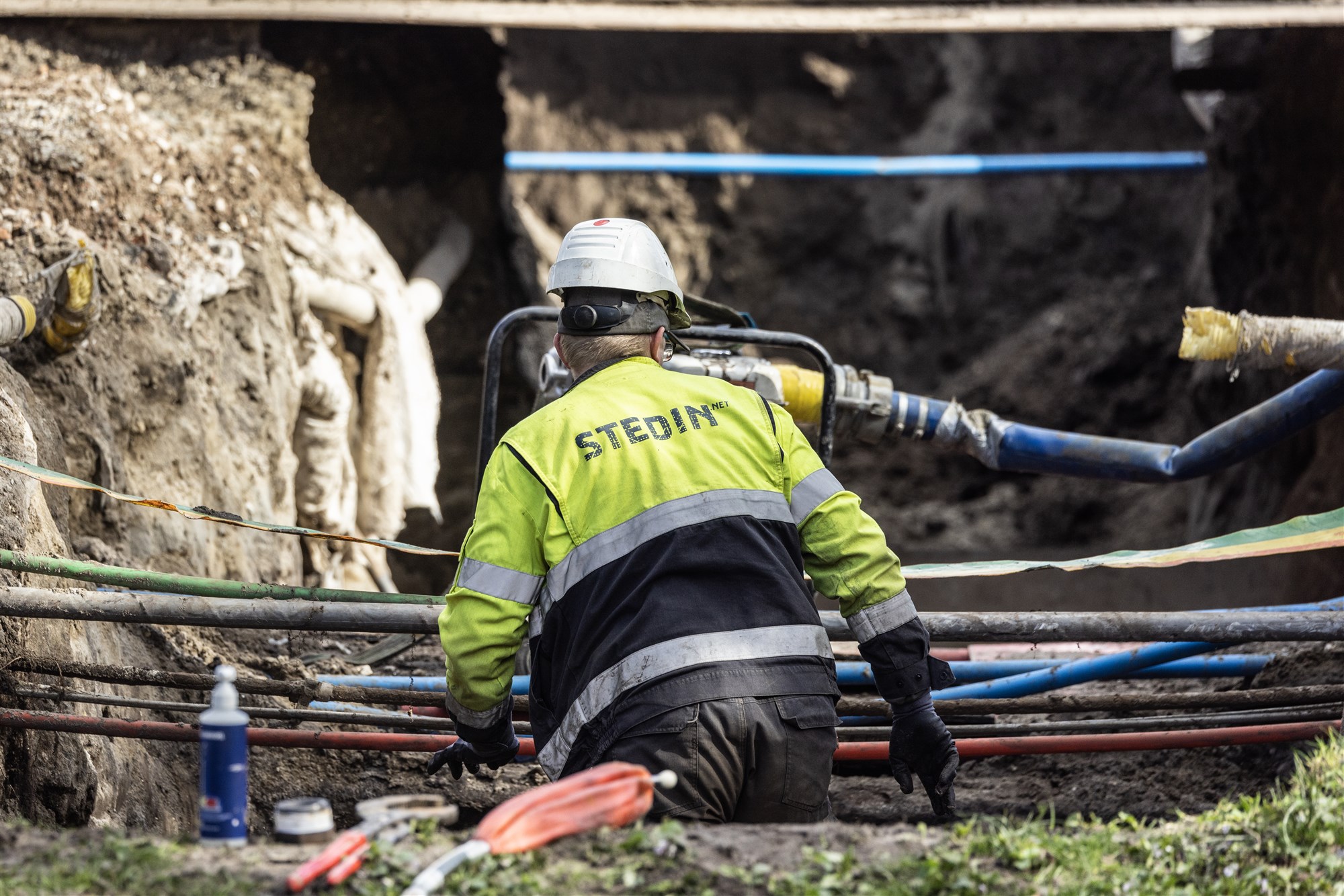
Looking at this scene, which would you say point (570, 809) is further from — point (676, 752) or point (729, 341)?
point (729, 341)

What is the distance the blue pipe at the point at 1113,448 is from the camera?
185 inches

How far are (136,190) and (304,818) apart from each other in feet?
14.1

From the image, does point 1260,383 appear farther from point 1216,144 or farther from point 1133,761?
point 1133,761

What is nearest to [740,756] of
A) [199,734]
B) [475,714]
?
[475,714]

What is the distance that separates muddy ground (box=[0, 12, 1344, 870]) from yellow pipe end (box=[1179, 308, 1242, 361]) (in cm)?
119

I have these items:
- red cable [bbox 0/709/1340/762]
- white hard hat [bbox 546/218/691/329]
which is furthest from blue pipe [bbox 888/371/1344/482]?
white hard hat [bbox 546/218/691/329]

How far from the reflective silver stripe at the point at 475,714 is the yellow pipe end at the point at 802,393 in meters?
2.07

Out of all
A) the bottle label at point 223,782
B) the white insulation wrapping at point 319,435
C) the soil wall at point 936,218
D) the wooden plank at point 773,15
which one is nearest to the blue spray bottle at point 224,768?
the bottle label at point 223,782

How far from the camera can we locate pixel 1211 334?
3.77m

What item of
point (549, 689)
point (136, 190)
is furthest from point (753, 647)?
point (136, 190)

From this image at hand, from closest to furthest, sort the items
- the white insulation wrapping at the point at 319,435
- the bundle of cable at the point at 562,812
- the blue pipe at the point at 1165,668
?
the bundle of cable at the point at 562,812
the blue pipe at the point at 1165,668
the white insulation wrapping at the point at 319,435

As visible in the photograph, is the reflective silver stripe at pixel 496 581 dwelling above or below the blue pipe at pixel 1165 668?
above

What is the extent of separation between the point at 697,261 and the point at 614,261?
960cm

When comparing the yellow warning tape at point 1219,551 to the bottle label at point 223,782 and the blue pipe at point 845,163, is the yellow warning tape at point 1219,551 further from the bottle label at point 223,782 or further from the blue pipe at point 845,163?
the blue pipe at point 845,163
